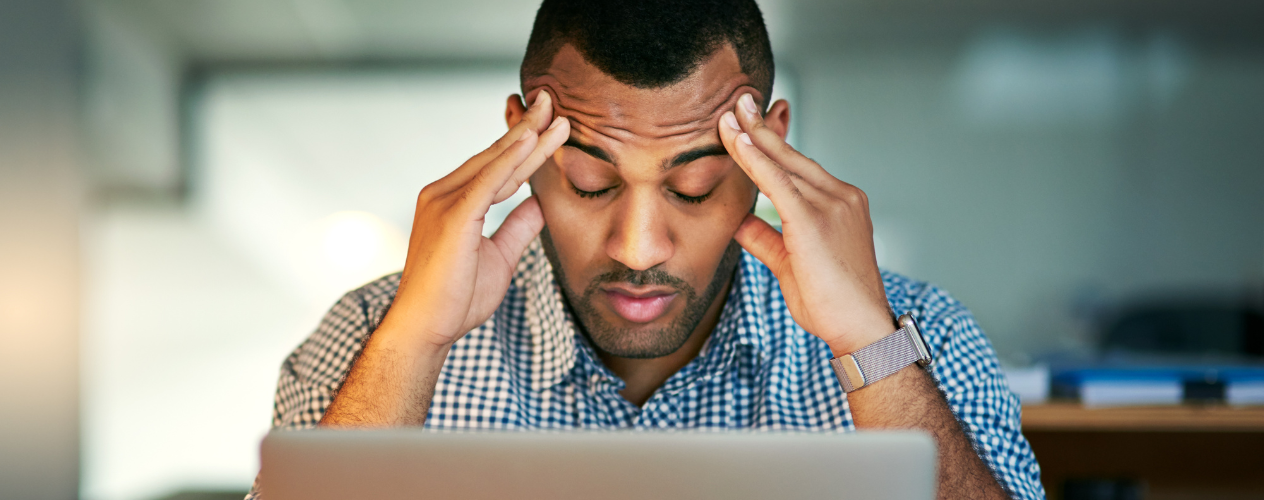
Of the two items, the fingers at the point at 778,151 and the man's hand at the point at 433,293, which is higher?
the fingers at the point at 778,151

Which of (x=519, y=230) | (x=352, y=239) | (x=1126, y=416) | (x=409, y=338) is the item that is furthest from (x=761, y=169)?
(x=352, y=239)

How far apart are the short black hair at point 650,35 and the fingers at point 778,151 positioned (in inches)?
3.8

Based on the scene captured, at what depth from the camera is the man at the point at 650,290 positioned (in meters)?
1.04

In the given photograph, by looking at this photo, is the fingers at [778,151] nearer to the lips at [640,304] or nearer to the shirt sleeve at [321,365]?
the lips at [640,304]

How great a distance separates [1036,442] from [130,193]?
402 cm

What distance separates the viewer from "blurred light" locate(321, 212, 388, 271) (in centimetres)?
401

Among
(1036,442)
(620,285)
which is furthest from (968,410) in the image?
(1036,442)

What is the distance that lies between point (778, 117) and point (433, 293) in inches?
23.2

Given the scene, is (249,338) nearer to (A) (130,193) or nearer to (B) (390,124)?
(A) (130,193)

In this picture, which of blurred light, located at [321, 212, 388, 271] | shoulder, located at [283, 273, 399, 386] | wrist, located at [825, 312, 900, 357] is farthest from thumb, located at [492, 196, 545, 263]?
blurred light, located at [321, 212, 388, 271]

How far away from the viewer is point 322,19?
396cm

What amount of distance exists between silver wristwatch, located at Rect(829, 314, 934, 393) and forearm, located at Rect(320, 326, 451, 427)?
0.53 meters

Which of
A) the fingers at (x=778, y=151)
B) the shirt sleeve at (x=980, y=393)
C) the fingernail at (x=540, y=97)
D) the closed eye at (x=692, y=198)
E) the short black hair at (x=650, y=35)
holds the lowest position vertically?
the shirt sleeve at (x=980, y=393)

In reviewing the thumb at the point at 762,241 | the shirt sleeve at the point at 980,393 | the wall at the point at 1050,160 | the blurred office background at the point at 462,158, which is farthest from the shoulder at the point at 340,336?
the wall at the point at 1050,160
